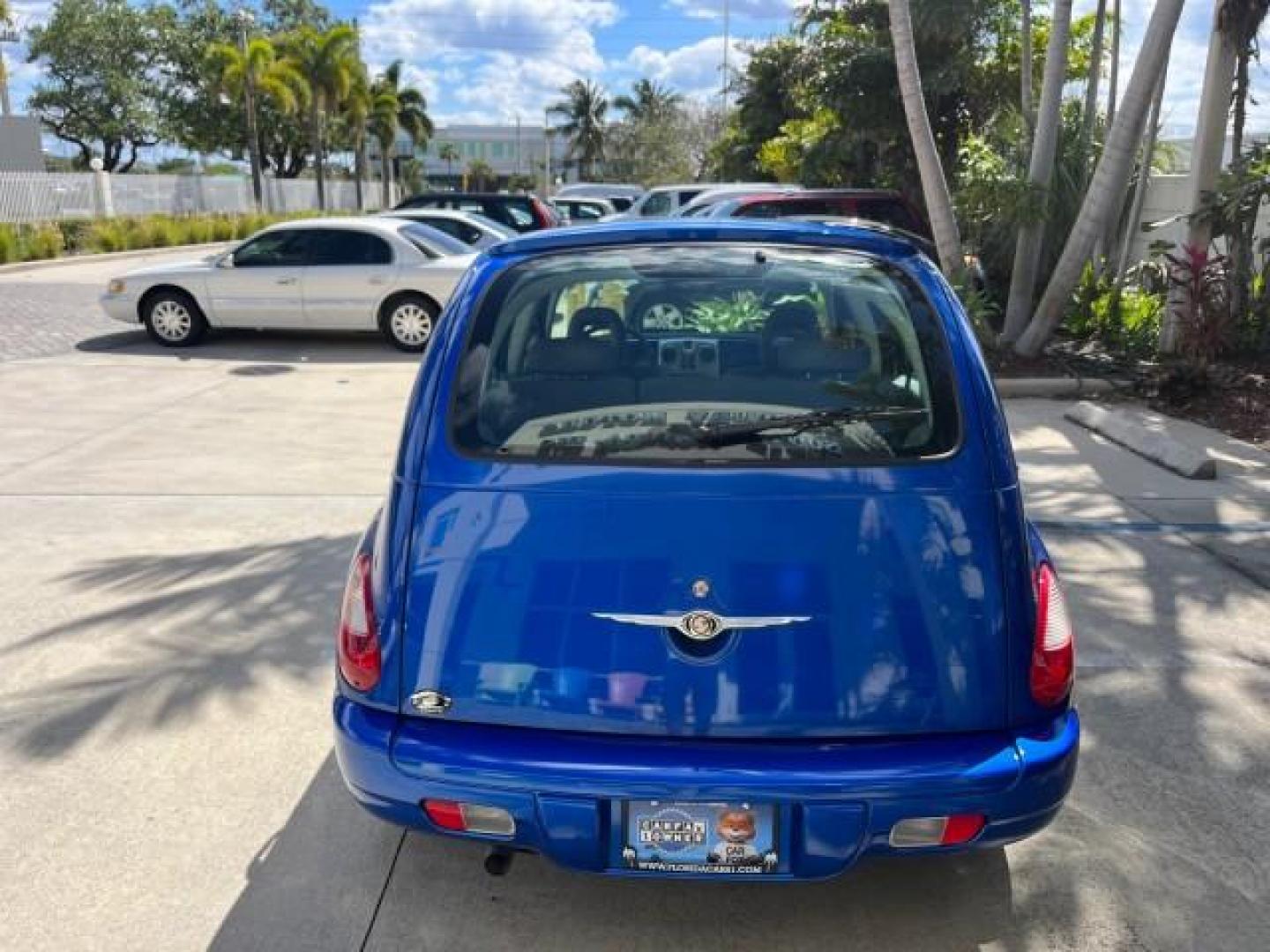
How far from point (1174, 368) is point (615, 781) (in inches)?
315

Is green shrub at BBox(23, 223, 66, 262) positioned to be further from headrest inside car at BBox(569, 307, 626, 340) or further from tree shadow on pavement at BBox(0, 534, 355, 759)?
headrest inside car at BBox(569, 307, 626, 340)

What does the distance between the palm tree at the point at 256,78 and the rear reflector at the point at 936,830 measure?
39430 mm

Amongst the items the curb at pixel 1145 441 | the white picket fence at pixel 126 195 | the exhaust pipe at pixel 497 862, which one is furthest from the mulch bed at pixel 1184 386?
the white picket fence at pixel 126 195

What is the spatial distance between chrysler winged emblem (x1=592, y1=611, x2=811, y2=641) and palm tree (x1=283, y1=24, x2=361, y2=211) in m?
43.2

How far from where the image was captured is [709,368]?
3.08m

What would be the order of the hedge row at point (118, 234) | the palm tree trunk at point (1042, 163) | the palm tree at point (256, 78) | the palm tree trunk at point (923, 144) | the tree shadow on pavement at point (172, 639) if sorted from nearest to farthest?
the tree shadow on pavement at point (172, 639) → the palm tree trunk at point (923, 144) → the palm tree trunk at point (1042, 163) → the hedge row at point (118, 234) → the palm tree at point (256, 78)

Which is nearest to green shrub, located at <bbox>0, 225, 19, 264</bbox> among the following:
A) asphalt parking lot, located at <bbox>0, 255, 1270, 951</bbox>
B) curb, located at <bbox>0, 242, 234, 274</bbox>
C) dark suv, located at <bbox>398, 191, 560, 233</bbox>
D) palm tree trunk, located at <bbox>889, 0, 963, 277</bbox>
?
curb, located at <bbox>0, 242, 234, 274</bbox>

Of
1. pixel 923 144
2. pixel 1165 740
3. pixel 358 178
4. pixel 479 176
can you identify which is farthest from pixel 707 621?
pixel 479 176

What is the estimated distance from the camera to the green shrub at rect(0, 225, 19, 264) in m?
20.6

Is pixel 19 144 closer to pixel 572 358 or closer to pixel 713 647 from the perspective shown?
pixel 572 358

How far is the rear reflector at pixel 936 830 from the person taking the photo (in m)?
2.30

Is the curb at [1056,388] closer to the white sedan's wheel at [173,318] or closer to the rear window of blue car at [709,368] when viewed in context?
the rear window of blue car at [709,368]

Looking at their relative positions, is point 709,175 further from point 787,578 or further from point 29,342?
point 787,578

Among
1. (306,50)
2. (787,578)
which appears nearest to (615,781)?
(787,578)
